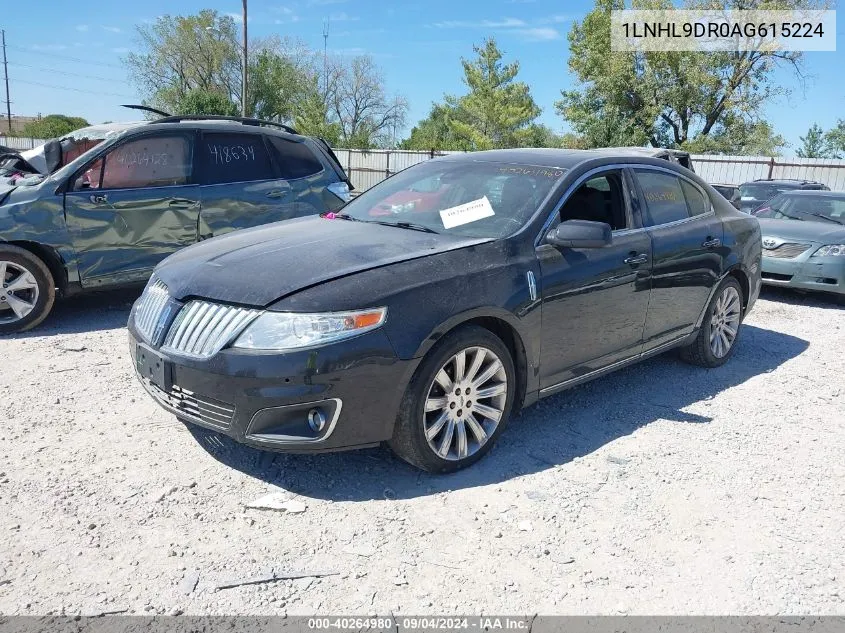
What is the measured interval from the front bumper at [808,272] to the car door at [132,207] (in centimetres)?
700

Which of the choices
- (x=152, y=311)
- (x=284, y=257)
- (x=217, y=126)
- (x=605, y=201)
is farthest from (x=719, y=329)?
(x=217, y=126)

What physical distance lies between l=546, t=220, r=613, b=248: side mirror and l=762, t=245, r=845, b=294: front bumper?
5.91m

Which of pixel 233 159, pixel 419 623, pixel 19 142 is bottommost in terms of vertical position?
pixel 419 623

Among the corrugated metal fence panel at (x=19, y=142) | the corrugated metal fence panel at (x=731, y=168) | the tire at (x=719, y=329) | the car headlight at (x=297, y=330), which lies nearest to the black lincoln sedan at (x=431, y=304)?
the car headlight at (x=297, y=330)

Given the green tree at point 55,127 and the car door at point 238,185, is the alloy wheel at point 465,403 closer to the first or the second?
the car door at point 238,185

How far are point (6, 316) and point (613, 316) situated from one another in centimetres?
487

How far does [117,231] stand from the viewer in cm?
598

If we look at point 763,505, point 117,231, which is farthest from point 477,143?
point 763,505

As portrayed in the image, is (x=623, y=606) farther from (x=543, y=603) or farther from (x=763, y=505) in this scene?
(x=763, y=505)

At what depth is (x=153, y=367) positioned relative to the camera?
3.29 meters

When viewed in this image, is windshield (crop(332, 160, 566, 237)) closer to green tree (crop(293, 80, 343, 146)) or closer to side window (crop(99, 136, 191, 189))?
side window (crop(99, 136, 191, 189))

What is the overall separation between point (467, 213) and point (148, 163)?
143 inches

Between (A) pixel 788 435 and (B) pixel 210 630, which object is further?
(A) pixel 788 435

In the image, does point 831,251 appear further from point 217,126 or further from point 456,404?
point 217,126
